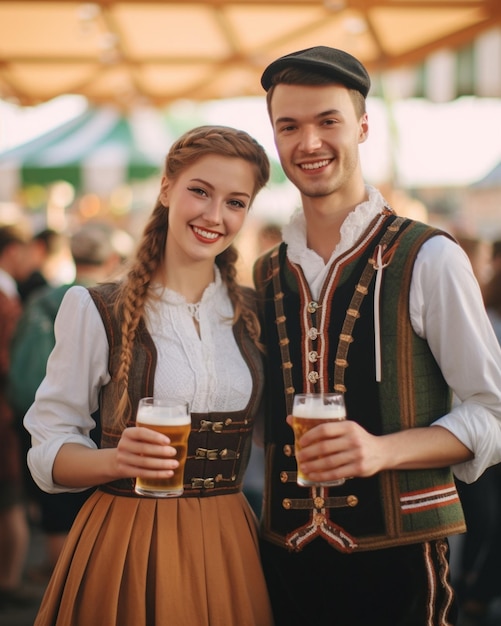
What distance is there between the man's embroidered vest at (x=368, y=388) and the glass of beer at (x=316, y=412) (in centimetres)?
27

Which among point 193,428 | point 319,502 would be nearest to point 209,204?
point 193,428

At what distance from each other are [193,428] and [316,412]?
1.38 feet

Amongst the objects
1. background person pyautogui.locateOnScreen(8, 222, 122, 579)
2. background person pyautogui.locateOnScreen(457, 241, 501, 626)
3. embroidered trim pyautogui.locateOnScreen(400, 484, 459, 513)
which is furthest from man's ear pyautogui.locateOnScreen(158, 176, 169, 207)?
background person pyautogui.locateOnScreen(457, 241, 501, 626)

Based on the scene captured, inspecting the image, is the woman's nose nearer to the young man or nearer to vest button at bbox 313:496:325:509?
the young man

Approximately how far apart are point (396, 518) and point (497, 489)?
8.74 feet

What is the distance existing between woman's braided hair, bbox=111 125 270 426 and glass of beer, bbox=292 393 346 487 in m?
0.48

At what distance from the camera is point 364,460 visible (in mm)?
1769

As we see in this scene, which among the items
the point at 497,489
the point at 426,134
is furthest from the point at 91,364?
the point at 426,134

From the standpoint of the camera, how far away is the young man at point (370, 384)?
1.97 metres

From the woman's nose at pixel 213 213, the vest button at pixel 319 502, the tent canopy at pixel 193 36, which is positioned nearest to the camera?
the vest button at pixel 319 502

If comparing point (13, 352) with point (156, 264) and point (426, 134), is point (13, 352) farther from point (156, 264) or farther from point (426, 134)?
point (426, 134)

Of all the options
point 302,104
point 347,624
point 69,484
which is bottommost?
point 347,624

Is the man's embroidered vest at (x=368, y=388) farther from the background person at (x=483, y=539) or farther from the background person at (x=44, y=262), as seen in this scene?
the background person at (x=44, y=262)

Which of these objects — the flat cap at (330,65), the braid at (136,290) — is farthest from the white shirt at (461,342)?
the braid at (136,290)
